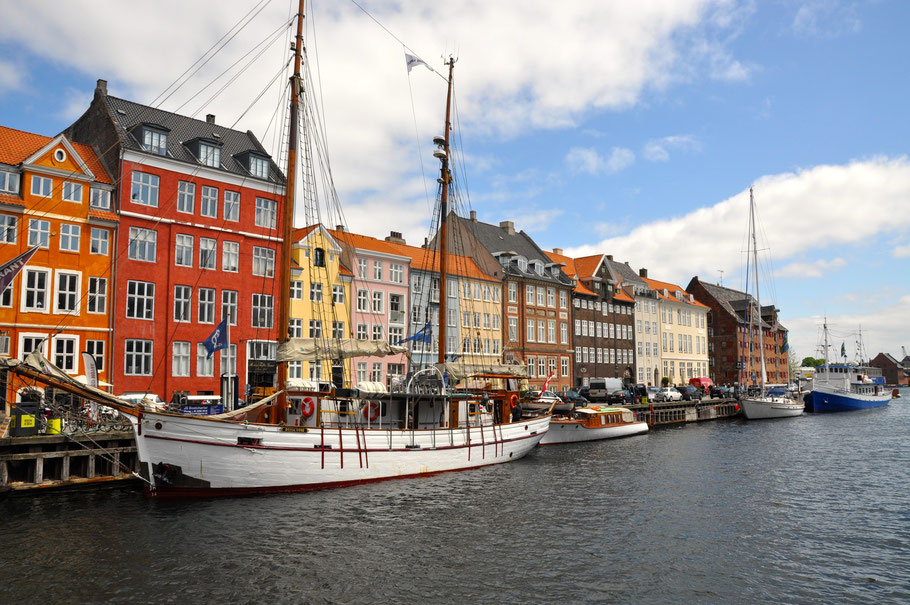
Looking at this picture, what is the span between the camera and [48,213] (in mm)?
36812

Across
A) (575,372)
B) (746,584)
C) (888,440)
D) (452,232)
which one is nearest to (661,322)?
(575,372)

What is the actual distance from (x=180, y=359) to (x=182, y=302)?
3715mm

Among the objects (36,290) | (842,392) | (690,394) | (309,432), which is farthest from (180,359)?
(842,392)

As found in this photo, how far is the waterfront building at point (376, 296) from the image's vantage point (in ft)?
174

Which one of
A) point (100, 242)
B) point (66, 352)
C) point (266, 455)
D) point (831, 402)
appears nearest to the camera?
point (266, 455)

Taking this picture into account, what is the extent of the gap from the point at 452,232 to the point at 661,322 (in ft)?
137

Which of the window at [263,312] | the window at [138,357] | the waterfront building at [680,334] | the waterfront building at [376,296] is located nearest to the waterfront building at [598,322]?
the waterfront building at [680,334]

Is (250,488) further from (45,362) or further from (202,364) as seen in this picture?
(202,364)

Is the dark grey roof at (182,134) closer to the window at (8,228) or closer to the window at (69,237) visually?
the window at (69,237)

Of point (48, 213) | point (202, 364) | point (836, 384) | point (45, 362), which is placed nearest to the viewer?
point (45, 362)

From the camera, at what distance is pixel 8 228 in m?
35.5

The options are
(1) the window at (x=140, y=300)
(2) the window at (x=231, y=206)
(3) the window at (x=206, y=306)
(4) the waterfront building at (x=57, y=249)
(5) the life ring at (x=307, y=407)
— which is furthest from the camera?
(2) the window at (x=231, y=206)

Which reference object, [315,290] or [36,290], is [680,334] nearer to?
[315,290]

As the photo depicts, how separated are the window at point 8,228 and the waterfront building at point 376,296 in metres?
22.9
